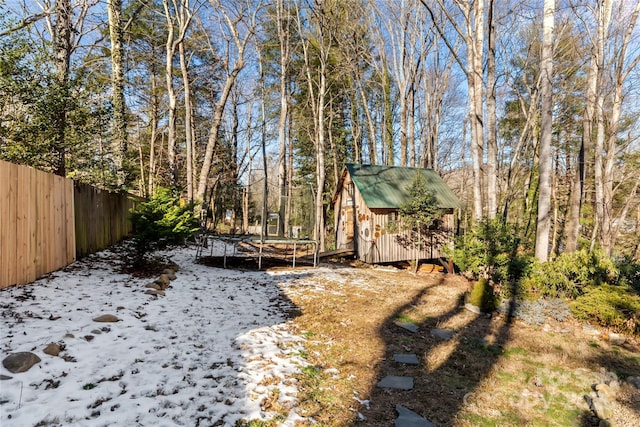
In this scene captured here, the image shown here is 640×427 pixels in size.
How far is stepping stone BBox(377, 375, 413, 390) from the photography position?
11.0ft

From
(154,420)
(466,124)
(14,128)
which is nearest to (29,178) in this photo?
(14,128)

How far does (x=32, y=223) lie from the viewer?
472 centimetres

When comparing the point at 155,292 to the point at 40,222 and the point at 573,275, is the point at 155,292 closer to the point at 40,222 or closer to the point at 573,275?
the point at 40,222

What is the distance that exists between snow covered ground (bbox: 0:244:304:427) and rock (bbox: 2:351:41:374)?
0.04m

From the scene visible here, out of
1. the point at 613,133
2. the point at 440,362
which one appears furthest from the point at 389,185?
the point at 440,362

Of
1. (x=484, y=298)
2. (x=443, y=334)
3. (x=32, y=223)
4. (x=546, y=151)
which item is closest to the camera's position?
(x=32, y=223)

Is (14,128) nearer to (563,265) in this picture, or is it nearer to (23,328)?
(23,328)

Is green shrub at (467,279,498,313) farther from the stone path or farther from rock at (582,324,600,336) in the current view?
the stone path

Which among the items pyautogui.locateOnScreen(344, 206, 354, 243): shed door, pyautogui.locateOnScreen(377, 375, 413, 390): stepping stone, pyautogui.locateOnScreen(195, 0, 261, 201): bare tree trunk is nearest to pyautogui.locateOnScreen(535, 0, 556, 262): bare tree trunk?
pyautogui.locateOnScreen(377, 375, 413, 390): stepping stone

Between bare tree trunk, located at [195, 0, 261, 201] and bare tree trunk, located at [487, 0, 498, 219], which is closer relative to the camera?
bare tree trunk, located at [487, 0, 498, 219]

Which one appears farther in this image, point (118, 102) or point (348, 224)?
point (348, 224)

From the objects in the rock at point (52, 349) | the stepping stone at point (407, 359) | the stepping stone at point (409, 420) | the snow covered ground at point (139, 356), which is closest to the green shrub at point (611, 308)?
the stepping stone at point (407, 359)

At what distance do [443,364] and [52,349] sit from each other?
4.23 m

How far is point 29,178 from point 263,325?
4096mm
